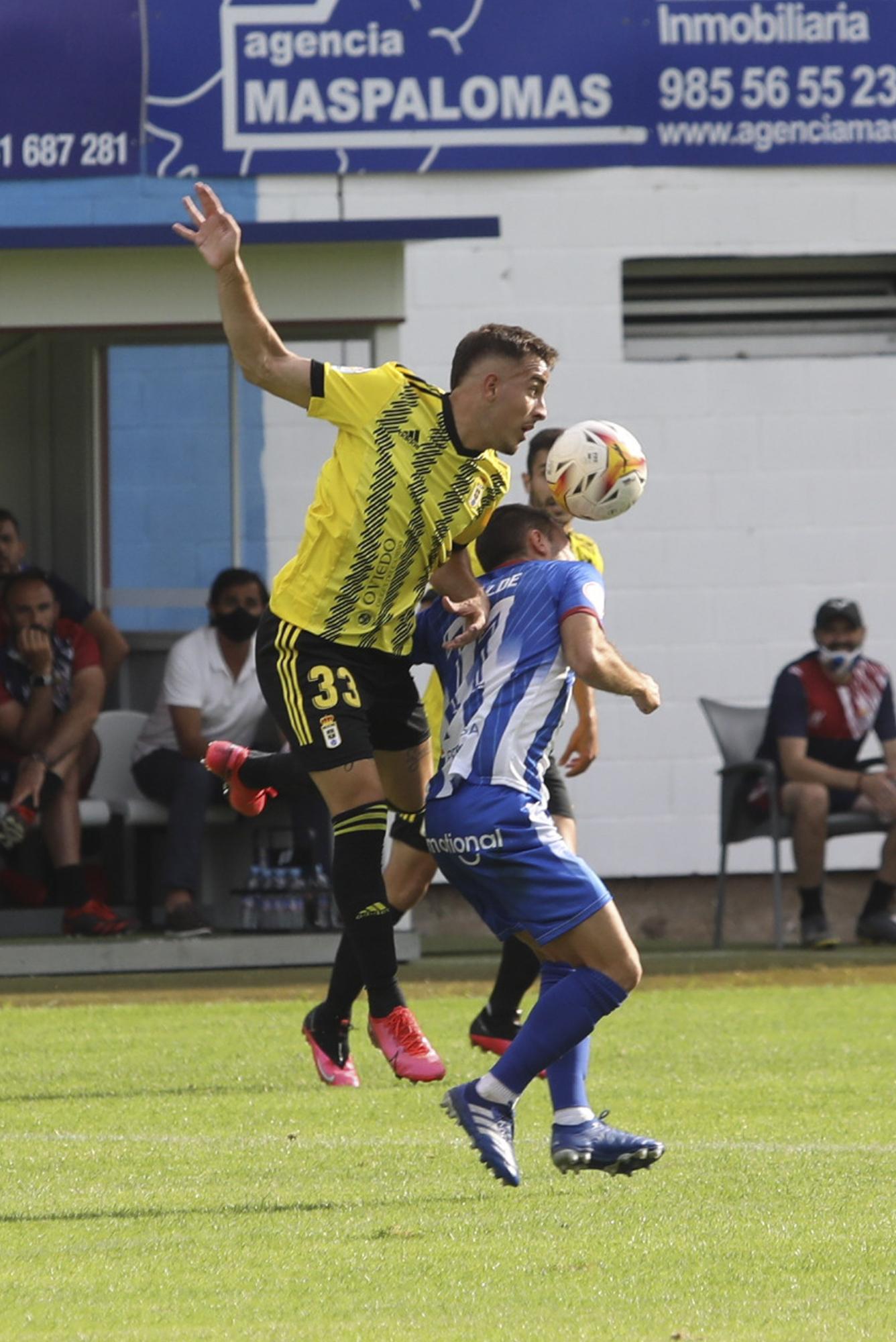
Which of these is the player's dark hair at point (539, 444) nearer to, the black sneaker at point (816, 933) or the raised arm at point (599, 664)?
the raised arm at point (599, 664)

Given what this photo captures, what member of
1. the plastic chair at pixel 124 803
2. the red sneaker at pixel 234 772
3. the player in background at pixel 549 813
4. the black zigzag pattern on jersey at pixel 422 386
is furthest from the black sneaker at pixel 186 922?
the black zigzag pattern on jersey at pixel 422 386

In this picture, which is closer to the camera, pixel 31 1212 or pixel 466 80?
pixel 31 1212

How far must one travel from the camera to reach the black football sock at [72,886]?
9.95 metres

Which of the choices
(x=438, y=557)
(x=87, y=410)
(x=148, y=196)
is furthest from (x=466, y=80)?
(x=438, y=557)

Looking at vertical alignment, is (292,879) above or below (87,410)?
below

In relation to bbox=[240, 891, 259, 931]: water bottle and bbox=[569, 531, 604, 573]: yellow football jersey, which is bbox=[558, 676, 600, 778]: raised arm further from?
bbox=[240, 891, 259, 931]: water bottle

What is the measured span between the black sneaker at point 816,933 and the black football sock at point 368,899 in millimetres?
5533

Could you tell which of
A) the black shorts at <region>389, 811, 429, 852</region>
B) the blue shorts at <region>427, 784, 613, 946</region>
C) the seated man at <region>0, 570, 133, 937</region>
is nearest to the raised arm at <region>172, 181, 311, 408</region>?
the blue shorts at <region>427, 784, 613, 946</region>

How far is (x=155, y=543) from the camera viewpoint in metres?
11.6

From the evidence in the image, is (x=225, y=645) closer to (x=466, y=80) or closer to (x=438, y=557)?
(x=466, y=80)

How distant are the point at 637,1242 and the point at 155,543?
7.96 meters

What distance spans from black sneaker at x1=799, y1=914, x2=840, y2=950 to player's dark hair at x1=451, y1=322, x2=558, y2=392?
19.2 feet

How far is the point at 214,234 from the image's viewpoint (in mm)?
5398

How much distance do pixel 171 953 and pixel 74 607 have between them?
71.9 inches
